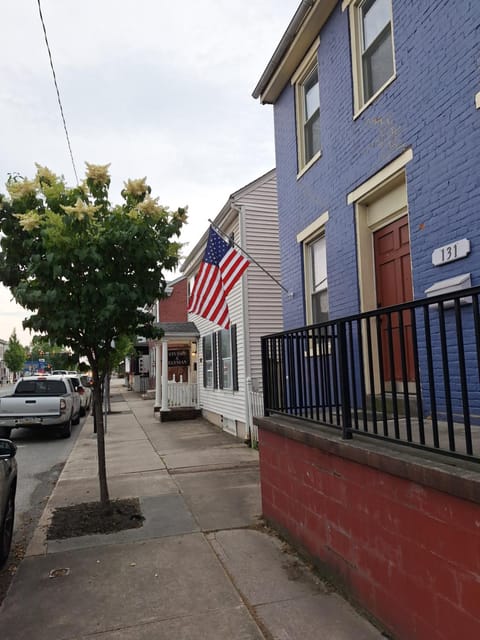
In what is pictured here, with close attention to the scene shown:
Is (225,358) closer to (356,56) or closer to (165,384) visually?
(165,384)

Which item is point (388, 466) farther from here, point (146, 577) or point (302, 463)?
point (146, 577)

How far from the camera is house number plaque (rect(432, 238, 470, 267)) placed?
14.7 feet

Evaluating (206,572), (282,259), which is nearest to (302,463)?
(206,572)

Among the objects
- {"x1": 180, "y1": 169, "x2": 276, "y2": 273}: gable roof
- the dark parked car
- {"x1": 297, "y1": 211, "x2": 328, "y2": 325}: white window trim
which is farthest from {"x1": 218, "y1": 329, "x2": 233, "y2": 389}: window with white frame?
the dark parked car

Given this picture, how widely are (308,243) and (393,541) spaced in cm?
536

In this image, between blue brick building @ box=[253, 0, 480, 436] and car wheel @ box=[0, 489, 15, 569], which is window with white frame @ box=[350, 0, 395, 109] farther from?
car wheel @ box=[0, 489, 15, 569]

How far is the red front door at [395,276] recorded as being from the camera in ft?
18.3

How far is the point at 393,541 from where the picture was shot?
3145 mm

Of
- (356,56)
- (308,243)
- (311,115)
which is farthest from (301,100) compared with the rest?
(308,243)

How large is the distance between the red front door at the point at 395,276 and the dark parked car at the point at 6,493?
12.8 feet

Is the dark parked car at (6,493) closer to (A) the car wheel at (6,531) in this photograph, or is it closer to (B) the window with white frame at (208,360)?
(A) the car wheel at (6,531)

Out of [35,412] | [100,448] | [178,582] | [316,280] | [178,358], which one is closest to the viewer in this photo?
[178,582]

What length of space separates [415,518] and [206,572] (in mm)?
2127

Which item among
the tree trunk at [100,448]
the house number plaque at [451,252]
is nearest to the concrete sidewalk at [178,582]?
the tree trunk at [100,448]
